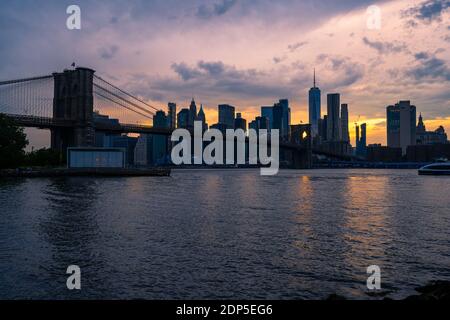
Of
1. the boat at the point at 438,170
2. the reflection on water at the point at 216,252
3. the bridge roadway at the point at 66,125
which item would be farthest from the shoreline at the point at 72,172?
the boat at the point at 438,170

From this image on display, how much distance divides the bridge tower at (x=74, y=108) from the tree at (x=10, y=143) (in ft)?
51.9

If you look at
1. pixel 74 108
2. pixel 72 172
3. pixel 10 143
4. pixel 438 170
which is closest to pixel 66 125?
pixel 74 108

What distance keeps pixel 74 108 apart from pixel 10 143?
28947 mm

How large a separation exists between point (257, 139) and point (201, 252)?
120m

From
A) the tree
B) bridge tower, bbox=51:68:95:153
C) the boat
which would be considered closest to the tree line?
the tree

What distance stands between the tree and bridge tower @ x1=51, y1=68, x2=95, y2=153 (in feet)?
51.9

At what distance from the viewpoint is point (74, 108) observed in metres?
117

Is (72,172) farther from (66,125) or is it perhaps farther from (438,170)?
(438,170)

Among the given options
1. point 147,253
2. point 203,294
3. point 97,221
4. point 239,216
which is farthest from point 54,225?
point 203,294

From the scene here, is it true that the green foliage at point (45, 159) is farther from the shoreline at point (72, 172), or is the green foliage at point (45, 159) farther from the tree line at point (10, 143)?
the shoreline at point (72, 172)

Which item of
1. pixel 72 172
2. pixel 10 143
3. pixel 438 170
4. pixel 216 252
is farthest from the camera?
pixel 438 170

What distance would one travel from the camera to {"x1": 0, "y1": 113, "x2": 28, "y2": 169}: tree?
88.8 metres
